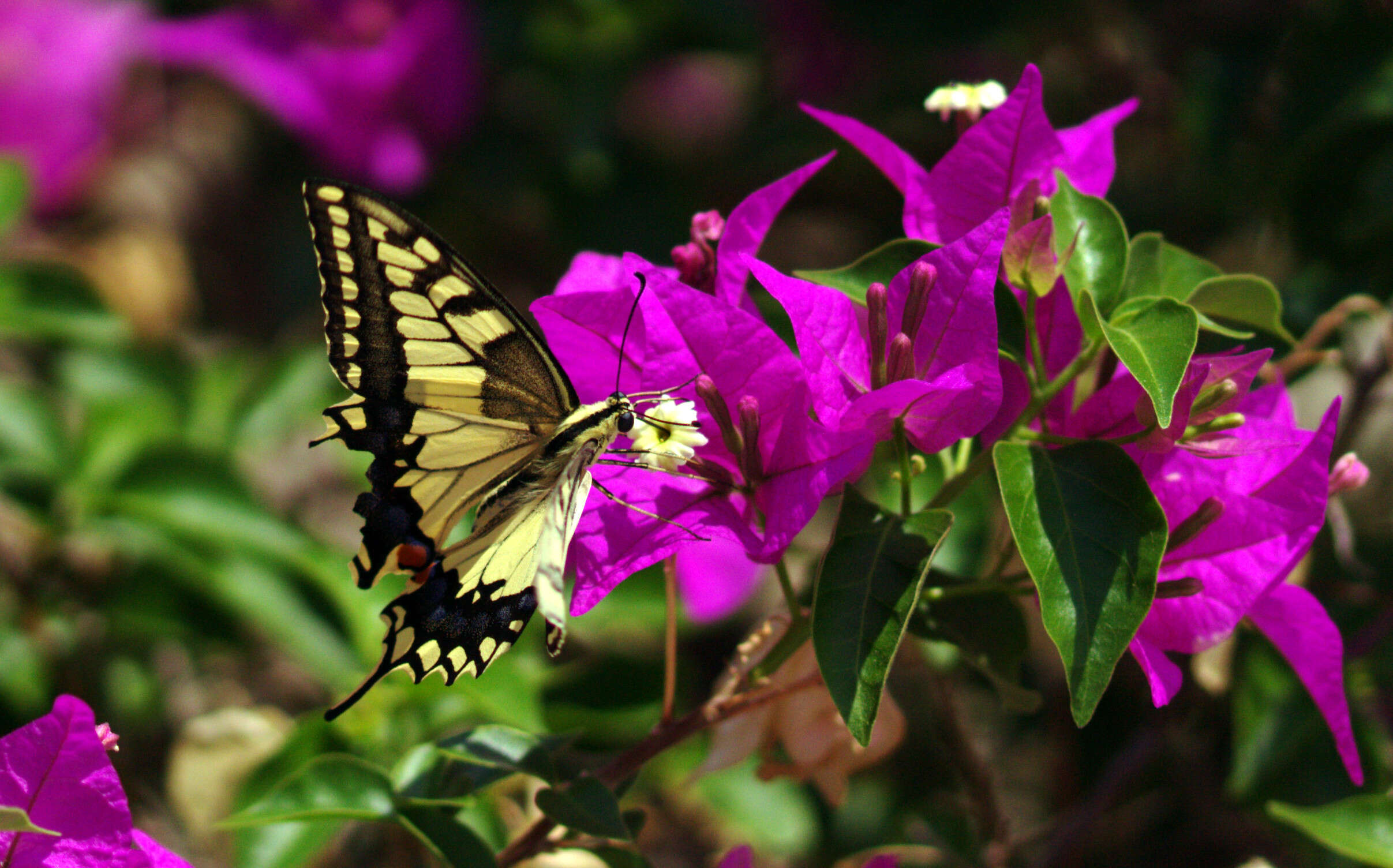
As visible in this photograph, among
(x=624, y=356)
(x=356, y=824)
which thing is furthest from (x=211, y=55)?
(x=624, y=356)

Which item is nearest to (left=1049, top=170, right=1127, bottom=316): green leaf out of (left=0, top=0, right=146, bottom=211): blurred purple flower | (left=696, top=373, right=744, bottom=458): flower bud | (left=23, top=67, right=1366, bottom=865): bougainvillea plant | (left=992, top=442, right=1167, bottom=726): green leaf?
(left=23, top=67, right=1366, bottom=865): bougainvillea plant

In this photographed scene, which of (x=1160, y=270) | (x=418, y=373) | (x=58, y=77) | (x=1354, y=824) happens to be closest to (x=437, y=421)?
(x=418, y=373)

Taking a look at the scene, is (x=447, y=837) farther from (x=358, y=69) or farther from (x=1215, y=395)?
(x=358, y=69)

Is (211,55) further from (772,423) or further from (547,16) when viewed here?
(772,423)

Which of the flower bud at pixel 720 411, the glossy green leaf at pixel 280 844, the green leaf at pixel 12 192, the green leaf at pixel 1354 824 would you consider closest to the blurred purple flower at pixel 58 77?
the green leaf at pixel 12 192

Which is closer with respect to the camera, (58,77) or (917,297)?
(917,297)

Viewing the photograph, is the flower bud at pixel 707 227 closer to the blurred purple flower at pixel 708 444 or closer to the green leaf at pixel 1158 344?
the blurred purple flower at pixel 708 444

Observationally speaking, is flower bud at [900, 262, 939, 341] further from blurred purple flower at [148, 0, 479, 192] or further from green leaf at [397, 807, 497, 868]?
blurred purple flower at [148, 0, 479, 192]
